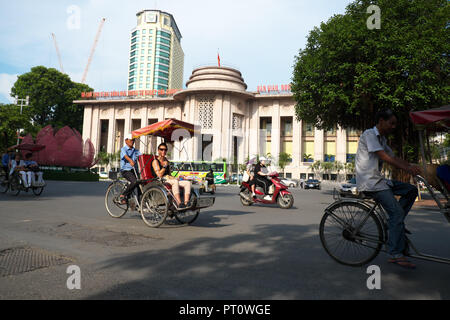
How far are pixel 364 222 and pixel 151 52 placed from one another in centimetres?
11351

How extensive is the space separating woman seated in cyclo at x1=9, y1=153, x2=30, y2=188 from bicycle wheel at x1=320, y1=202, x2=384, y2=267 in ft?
36.0

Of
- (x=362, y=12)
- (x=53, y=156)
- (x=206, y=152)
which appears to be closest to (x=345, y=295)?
(x=362, y=12)

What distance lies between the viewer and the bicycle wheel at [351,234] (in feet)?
11.3

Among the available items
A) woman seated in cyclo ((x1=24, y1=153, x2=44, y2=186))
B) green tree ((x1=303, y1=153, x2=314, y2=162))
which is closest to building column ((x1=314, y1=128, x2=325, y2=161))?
green tree ((x1=303, y1=153, x2=314, y2=162))

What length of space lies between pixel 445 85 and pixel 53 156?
103ft

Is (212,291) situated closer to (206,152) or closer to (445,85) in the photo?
(445,85)

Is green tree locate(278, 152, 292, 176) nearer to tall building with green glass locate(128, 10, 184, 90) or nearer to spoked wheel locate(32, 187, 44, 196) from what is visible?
spoked wheel locate(32, 187, 44, 196)

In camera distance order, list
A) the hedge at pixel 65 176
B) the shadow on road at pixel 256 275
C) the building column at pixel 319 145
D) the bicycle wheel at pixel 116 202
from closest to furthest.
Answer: the shadow on road at pixel 256 275, the bicycle wheel at pixel 116 202, the hedge at pixel 65 176, the building column at pixel 319 145

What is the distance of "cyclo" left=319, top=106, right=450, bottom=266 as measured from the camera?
3.36 meters

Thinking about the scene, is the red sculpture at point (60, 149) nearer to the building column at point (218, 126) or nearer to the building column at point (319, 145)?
the building column at point (218, 126)

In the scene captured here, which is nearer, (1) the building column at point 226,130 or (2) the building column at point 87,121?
(1) the building column at point 226,130

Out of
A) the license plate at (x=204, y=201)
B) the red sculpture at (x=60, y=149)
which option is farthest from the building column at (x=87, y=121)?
the license plate at (x=204, y=201)

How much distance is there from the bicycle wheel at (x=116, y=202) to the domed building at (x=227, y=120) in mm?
40400
